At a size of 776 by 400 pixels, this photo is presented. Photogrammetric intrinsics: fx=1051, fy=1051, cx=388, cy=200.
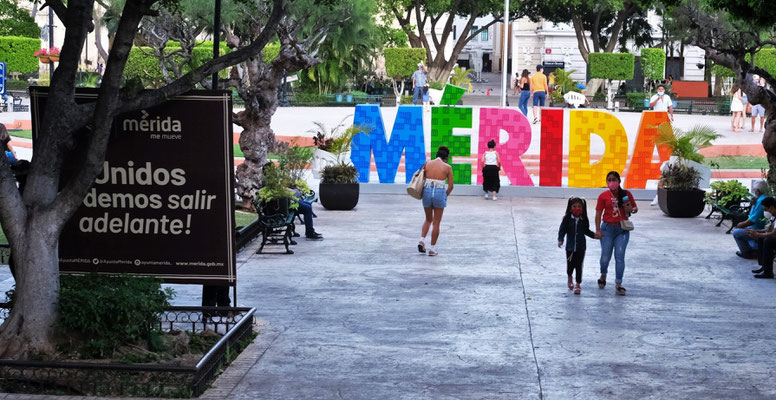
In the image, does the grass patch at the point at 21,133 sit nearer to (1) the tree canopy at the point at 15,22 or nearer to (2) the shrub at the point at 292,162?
(2) the shrub at the point at 292,162

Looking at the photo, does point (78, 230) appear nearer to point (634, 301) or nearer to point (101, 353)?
point (101, 353)

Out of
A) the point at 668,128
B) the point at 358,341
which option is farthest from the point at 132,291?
the point at 668,128

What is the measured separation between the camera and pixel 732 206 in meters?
18.2

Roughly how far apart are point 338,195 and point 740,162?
13.6 meters

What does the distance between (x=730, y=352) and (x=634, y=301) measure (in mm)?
2548

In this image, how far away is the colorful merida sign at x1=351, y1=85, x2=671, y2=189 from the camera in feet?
74.6

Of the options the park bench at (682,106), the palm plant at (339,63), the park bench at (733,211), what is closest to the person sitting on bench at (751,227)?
the park bench at (733,211)

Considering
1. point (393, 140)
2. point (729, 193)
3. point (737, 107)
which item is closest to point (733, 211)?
point (729, 193)

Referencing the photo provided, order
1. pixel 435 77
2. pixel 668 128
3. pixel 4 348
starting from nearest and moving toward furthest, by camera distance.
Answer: pixel 4 348
pixel 668 128
pixel 435 77

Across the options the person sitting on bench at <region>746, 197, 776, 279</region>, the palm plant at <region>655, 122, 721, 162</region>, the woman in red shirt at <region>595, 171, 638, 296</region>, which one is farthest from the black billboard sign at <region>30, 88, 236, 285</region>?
the palm plant at <region>655, 122, 721, 162</region>

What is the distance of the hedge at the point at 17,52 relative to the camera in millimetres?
53469

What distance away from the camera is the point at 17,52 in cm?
5375

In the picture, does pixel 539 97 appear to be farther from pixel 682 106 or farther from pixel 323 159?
pixel 323 159

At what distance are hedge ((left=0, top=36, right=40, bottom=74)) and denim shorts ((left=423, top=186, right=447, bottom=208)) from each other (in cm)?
4307
